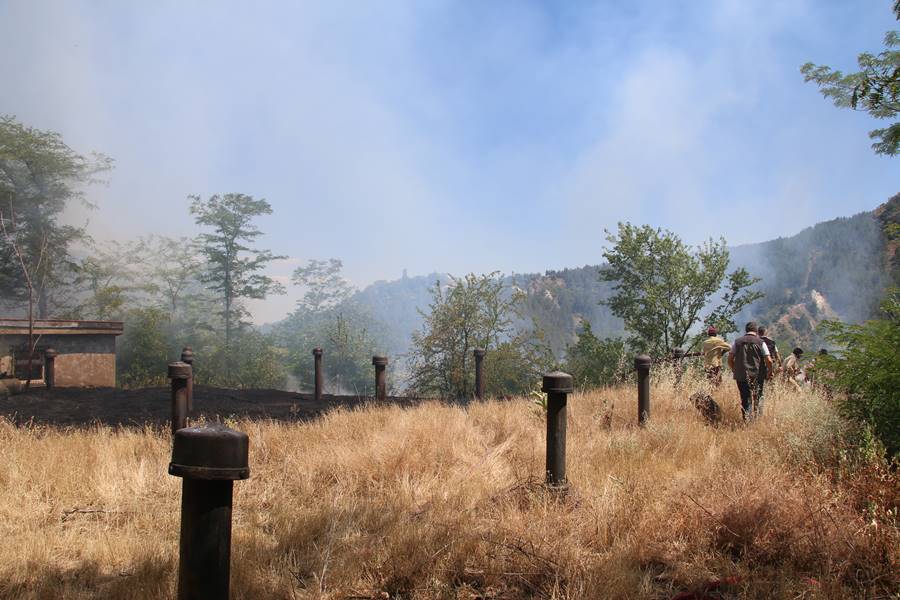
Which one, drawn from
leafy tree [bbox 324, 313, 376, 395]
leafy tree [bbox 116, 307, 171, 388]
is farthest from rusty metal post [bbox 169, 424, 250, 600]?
leafy tree [bbox 324, 313, 376, 395]

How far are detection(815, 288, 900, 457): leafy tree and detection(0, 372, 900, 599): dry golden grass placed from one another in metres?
→ 0.35

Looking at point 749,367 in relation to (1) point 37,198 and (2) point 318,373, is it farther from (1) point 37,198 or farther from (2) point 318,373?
(1) point 37,198

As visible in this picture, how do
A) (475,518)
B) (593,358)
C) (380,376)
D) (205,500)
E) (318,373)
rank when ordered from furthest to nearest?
1. (593,358)
2. (318,373)
3. (380,376)
4. (475,518)
5. (205,500)

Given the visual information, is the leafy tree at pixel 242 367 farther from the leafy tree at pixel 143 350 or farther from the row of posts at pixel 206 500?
the row of posts at pixel 206 500

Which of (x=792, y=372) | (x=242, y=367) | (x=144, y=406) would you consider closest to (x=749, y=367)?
(x=792, y=372)

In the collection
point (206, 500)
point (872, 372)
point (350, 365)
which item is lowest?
point (350, 365)

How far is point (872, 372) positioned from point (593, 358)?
16.5 m

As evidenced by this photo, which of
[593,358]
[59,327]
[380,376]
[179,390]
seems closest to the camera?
[179,390]

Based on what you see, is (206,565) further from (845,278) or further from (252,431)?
(845,278)

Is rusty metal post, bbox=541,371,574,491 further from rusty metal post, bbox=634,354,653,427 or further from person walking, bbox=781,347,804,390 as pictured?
person walking, bbox=781,347,804,390

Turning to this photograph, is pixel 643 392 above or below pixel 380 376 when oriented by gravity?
above

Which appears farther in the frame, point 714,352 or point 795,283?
point 795,283

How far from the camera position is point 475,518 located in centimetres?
395

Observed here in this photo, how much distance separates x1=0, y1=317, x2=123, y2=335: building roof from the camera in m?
17.7
